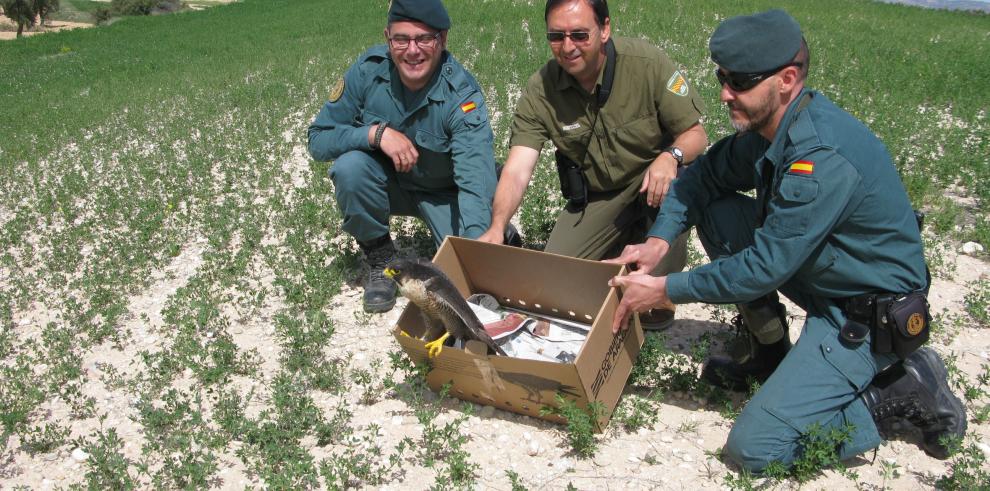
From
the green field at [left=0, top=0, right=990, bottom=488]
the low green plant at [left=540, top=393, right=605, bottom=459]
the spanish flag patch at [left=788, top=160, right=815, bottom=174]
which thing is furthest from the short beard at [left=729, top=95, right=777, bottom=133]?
the green field at [left=0, top=0, right=990, bottom=488]

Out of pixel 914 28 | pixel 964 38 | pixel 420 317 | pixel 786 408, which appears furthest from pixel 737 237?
pixel 914 28

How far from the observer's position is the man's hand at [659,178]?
399 centimetres

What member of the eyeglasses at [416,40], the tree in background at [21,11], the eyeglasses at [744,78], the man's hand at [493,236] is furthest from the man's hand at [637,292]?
the tree in background at [21,11]

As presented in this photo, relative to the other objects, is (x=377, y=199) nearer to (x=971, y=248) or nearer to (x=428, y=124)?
(x=428, y=124)

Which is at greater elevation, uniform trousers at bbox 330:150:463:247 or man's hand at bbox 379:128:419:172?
man's hand at bbox 379:128:419:172

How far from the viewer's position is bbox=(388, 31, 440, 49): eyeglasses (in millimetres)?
4402

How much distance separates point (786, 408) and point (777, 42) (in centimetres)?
150

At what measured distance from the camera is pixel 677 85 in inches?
166

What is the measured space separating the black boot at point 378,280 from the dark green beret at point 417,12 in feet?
4.83

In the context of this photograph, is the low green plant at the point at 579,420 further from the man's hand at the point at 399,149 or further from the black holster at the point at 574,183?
the man's hand at the point at 399,149

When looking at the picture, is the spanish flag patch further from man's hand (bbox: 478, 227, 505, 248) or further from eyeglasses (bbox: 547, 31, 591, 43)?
man's hand (bbox: 478, 227, 505, 248)

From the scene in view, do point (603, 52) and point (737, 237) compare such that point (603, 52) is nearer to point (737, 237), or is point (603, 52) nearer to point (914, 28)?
point (737, 237)

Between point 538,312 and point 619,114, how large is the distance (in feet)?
4.25

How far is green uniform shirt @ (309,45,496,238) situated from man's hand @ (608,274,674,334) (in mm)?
1406
